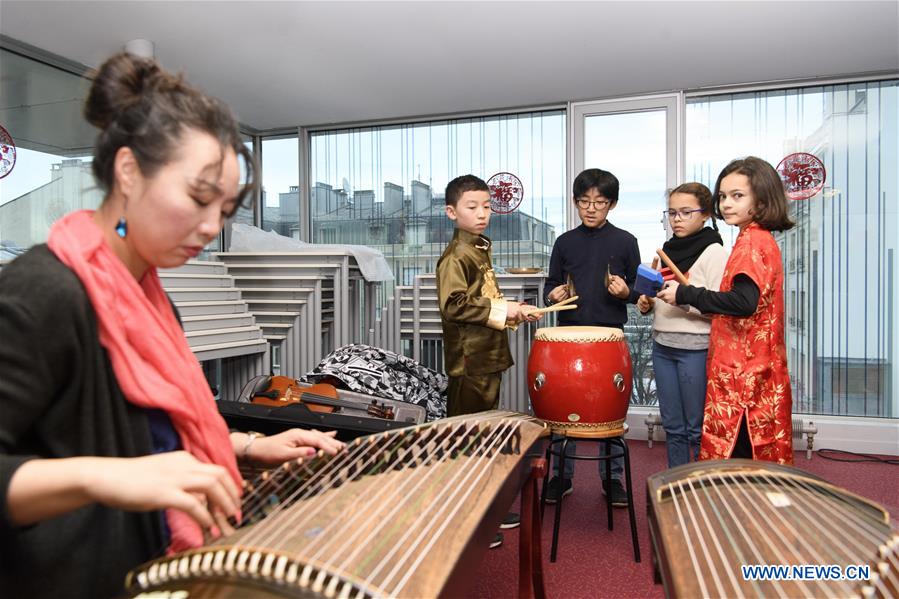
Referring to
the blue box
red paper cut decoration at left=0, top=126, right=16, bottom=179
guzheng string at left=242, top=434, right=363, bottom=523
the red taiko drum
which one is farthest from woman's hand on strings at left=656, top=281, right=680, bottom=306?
red paper cut decoration at left=0, top=126, right=16, bottom=179

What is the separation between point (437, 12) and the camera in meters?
2.94

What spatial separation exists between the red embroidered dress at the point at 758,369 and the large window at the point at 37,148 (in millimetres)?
3173

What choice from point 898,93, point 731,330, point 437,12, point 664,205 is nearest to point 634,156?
point 664,205

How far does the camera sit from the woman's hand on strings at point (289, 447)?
43.4 inches

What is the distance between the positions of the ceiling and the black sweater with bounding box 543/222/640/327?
1.11 meters

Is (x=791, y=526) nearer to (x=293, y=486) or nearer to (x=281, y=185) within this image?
(x=293, y=486)

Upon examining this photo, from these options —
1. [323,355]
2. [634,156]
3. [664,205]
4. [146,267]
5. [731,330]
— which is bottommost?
[323,355]

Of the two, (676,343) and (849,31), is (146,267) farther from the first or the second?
(849,31)

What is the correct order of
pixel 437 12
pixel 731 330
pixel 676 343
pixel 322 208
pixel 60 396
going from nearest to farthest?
pixel 60 396 < pixel 731 330 < pixel 676 343 < pixel 437 12 < pixel 322 208

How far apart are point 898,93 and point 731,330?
9.39ft

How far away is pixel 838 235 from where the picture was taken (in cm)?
396

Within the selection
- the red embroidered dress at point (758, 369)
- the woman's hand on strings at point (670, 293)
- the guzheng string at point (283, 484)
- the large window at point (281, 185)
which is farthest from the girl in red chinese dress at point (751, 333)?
the large window at point (281, 185)

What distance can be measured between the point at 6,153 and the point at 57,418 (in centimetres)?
336

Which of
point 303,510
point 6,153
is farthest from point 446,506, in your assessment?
point 6,153
